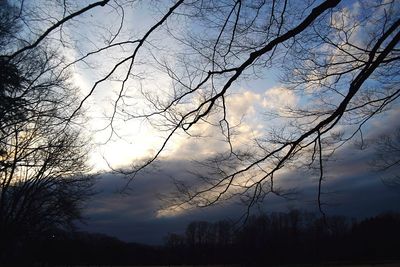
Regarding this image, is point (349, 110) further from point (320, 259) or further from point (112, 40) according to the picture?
point (320, 259)

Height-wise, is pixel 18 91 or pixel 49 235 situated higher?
pixel 18 91

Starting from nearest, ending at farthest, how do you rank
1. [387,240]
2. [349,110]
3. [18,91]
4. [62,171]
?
[349,110] < [18,91] < [62,171] < [387,240]

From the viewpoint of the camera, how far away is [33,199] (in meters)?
21.8

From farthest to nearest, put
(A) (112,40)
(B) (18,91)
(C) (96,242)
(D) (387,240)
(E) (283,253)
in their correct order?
(C) (96,242) < (E) (283,253) < (D) (387,240) < (B) (18,91) < (A) (112,40)

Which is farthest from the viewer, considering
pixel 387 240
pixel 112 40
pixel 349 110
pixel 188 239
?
pixel 188 239

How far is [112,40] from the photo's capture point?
5.52 metres

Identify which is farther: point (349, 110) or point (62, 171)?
point (62, 171)

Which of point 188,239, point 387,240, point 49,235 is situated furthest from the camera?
point 188,239

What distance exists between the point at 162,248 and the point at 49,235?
116022 mm

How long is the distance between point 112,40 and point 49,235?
916 inches

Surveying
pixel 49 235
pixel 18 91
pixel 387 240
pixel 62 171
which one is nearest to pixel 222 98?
pixel 18 91

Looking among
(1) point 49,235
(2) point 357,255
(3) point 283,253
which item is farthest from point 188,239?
(1) point 49,235

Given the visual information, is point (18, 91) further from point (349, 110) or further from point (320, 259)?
point (320, 259)

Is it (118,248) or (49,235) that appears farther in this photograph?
(118,248)
